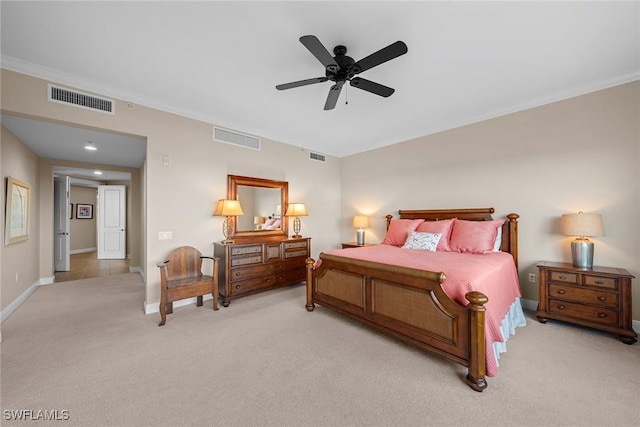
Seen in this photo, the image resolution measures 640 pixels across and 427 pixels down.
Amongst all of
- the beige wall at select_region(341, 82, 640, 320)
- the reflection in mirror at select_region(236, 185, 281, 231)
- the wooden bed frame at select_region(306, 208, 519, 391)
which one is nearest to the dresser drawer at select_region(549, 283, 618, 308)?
the beige wall at select_region(341, 82, 640, 320)

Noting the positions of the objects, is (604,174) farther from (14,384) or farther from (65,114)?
(65,114)

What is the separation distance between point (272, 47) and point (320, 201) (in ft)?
11.4

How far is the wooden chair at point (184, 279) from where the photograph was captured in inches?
116

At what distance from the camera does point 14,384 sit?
1865 millimetres

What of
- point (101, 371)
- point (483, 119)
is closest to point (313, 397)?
point (101, 371)

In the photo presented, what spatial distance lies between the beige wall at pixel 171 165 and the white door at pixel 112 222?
7.80ft

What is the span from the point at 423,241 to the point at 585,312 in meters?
1.78

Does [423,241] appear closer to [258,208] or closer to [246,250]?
[246,250]

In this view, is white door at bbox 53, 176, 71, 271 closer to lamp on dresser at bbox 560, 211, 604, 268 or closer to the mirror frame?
the mirror frame

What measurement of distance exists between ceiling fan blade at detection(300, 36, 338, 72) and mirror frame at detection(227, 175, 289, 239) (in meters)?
2.53

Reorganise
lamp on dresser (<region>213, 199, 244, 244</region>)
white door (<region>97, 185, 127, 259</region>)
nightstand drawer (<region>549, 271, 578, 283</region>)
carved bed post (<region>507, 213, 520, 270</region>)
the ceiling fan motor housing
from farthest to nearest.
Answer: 1. white door (<region>97, 185, 127, 259</region>)
2. lamp on dresser (<region>213, 199, 244, 244</region>)
3. carved bed post (<region>507, 213, 520, 270</region>)
4. nightstand drawer (<region>549, 271, 578, 283</region>)
5. the ceiling fan motor housing

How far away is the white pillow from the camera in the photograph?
3.51 meters

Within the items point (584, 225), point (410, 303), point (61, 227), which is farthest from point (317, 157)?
point (61, 227)

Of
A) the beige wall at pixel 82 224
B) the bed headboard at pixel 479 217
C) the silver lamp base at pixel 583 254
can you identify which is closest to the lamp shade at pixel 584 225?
the silver lamp base at pixel 583 254
